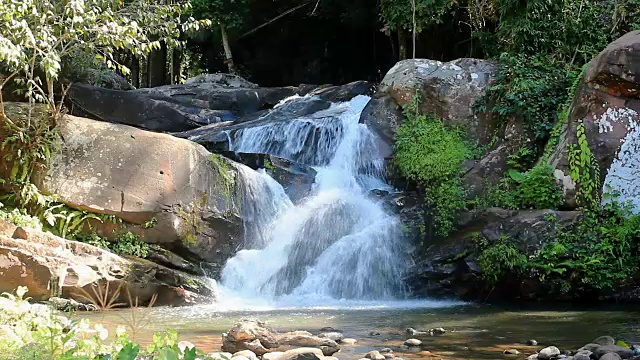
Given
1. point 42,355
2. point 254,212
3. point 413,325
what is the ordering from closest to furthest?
point 42,355 < point 413,325 < point 254,212

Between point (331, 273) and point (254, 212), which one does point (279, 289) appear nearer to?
point (331, 273)

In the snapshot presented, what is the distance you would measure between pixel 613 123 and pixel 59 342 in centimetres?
959

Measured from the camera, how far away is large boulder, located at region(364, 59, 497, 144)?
43.1 ft

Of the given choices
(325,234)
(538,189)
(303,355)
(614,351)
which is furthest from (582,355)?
(325,234)

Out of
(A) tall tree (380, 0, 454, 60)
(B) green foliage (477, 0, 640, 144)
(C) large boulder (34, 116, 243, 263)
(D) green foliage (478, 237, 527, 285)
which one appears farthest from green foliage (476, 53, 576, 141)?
(C) large boulder (34, 116, 243, 263)

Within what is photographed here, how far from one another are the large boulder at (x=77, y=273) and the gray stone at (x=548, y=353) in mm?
5370

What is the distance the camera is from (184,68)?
34.3 m

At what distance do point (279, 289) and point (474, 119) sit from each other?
5.23 meters

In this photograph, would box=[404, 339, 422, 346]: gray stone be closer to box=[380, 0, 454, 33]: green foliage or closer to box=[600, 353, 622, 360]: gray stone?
box=[600, 353, 622, 360]: gray stone

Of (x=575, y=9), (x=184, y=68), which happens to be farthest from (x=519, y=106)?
(x=184, y=68)

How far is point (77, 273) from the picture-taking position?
935 cm

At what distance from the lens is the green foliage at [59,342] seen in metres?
3.29

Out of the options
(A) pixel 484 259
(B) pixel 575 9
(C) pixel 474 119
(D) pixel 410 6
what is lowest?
(A) pixel 484 259

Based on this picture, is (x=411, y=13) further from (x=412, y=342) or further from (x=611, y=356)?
(x=611, y=356)
